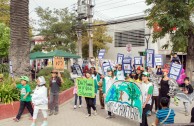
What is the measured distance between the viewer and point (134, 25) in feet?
142

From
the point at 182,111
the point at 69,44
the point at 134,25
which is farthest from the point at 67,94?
the point at 134,25

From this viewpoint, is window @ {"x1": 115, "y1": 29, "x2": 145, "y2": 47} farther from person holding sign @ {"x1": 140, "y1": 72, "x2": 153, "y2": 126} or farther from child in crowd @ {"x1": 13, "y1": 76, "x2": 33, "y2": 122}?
person holding sign @ {"x1": 140, "y1": 72, "x2": 153, "y2": 126}

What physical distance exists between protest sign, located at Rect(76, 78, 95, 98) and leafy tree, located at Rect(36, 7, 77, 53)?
22482mm

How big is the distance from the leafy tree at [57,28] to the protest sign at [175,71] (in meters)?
23.3

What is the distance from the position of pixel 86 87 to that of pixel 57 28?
23.9 meters

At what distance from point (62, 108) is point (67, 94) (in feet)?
6.92

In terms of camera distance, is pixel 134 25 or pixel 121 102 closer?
pixel 121 102

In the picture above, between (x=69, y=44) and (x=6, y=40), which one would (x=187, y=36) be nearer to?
(x=6, y=40)

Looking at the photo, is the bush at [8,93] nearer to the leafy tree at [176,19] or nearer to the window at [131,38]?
the leafy tree at [176,19]

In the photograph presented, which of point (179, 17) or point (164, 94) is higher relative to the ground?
point (179, 17)

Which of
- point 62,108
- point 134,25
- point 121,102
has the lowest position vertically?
point 62,108

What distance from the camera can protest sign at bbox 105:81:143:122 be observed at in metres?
7.91

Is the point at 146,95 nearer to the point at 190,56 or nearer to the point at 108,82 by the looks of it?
the point at 108,82

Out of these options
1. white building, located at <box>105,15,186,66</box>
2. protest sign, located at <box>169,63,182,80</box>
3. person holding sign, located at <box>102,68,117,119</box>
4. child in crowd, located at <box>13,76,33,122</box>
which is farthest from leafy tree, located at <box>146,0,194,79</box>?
white building, located at <box>105,15,186,66</box>
